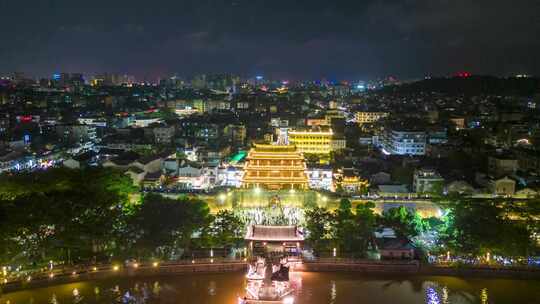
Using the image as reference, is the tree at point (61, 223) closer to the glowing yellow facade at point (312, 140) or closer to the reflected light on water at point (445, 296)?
the reflected light on water at point (445, 296)

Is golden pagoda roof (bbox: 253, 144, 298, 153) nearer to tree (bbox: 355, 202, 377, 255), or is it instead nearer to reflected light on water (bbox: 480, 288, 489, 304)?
tree (bbox: 355, 202, 377, 255)

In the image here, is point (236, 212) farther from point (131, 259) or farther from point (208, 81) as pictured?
point (208, 81)

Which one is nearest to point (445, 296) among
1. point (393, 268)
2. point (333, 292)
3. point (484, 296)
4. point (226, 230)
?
point (484, 296)

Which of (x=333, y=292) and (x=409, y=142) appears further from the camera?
(x=409, y=142)

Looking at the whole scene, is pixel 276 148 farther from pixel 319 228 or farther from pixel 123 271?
pixel 123 271

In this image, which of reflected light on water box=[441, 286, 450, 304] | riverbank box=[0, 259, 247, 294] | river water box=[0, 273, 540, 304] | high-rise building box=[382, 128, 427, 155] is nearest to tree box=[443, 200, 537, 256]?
river water box=[0, 273, 540, 304]

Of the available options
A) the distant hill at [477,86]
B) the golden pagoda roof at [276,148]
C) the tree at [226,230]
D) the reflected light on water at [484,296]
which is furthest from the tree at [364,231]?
the distant hill at [477,86]
